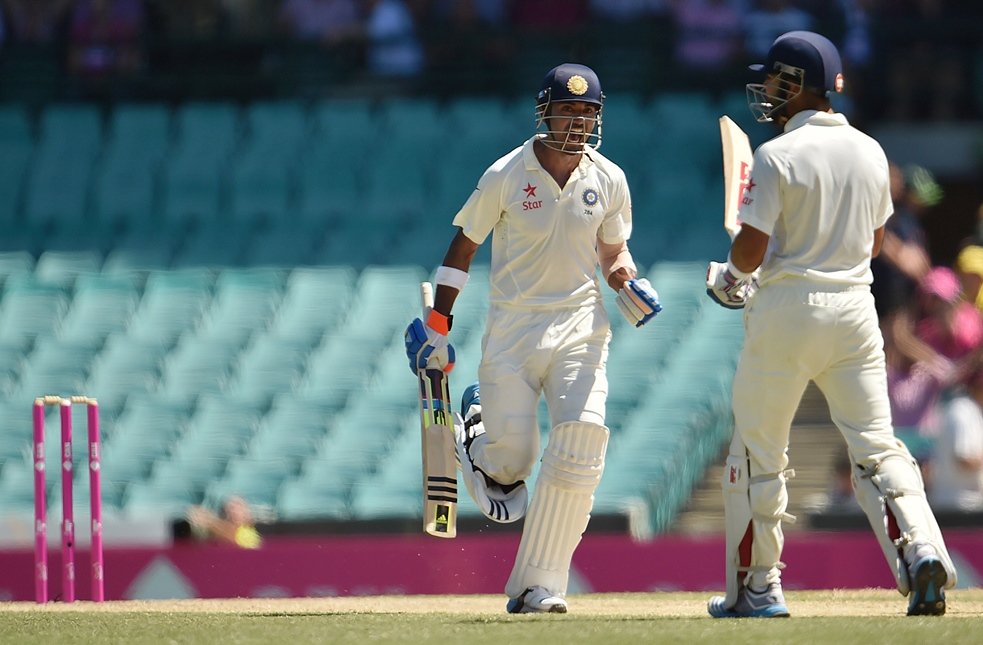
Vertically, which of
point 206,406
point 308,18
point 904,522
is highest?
point 308,18

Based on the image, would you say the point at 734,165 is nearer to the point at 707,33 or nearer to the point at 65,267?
the point at 707,33

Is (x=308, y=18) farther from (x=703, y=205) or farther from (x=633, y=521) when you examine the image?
(x=633, y=521)

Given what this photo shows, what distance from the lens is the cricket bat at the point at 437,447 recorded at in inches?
250

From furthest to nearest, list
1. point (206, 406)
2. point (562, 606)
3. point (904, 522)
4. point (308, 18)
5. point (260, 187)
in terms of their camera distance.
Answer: point (308, 18)
point (260, 187)
point (206, 406)
point (562, 606)
point (904, 522)

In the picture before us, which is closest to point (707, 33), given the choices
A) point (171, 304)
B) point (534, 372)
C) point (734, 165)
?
point (171, 304)

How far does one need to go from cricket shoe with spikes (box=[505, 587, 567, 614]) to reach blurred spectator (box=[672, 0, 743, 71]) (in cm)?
609

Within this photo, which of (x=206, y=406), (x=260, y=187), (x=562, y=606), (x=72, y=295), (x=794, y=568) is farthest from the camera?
(x=260, y=187)

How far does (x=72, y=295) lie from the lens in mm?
11094

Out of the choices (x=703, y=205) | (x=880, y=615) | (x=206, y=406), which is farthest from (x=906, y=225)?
(x=880, y=615)

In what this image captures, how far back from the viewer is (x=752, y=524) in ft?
19.0

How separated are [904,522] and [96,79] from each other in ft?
27.4

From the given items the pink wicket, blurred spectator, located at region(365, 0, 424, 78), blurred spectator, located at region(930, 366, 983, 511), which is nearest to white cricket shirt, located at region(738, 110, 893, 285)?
blurred spectator, located at region(930, 366, 983, 511)

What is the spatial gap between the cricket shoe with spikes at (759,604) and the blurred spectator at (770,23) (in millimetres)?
6100

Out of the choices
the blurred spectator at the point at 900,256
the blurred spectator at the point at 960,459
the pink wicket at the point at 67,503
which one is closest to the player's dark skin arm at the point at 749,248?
the pink wicket at the point at 67,503
